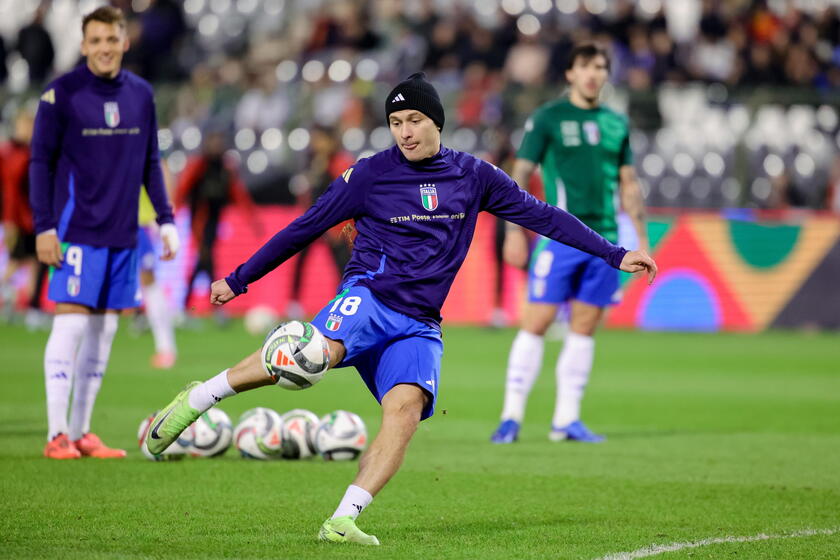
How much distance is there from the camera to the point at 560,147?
9.88 metres

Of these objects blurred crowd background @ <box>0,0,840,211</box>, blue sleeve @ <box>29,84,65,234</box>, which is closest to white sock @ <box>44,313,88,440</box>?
blue sleeve @ <box>29,84,65,234</box>

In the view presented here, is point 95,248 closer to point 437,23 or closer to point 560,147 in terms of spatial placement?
point 560,147

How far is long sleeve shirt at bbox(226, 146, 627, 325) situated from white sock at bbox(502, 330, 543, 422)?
358cm

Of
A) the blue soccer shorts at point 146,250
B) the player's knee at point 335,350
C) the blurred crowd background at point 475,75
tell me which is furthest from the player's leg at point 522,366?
the blurred crowd background at point 475,75

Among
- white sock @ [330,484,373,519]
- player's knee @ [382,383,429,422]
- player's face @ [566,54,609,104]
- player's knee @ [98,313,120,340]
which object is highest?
player's face @ [566,54,609,104]

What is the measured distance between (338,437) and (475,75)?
14.9 meters

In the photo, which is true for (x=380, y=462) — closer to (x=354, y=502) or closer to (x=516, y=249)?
(x=354, y=502)

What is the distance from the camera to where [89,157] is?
27.7 ft

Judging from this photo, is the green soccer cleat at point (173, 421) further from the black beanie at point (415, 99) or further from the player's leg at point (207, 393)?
the black beanie at point (415, 99)

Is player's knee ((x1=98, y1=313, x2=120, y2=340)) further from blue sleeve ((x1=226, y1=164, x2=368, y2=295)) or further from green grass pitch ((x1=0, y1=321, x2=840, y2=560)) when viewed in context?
blue sleeve ((x1=226, y1=164, x2=368, y2=295))

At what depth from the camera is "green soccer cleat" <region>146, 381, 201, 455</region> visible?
593 cm

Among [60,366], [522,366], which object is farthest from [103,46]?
[522,366]

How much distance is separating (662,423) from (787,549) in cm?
511

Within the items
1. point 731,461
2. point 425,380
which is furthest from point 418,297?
point 731,461
